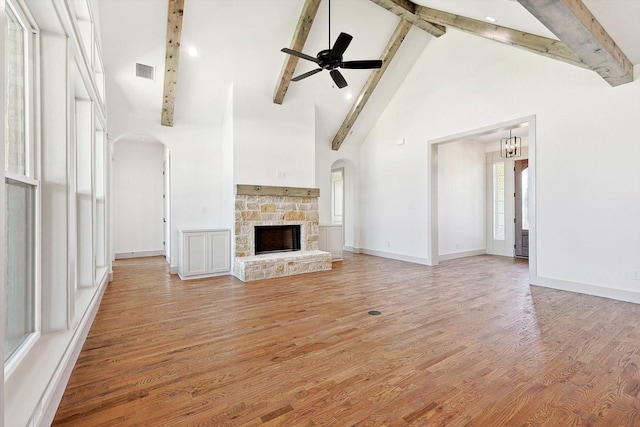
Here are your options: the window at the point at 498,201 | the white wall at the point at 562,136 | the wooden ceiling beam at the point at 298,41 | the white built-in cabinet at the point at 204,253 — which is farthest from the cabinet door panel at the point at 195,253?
the window at the point at 498,201

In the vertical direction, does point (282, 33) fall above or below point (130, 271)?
above

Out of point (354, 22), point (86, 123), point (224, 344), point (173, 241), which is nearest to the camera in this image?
point (224, 344)

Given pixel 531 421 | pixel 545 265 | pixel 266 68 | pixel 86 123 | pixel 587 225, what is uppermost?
pixel 266 68

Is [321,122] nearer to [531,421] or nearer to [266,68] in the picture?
[266,68]

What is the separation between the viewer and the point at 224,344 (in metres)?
2.70

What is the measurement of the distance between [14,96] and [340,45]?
3155 millimetres

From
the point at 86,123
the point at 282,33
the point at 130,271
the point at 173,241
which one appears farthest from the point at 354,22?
the point at 130,271

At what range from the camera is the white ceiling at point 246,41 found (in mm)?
3959

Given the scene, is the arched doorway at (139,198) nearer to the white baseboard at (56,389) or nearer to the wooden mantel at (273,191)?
the wooden mantel at (273,191)

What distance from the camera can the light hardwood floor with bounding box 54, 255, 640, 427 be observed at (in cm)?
180

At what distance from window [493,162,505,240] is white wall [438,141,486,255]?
258 millimetres

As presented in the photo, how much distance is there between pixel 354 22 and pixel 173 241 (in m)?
5.10

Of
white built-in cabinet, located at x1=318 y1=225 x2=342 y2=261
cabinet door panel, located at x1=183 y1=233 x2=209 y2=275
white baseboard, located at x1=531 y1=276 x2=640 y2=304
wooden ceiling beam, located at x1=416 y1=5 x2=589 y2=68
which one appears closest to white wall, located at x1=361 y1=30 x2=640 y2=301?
white baseboard, located at x1=531 y1=276 x2=640 y2=304

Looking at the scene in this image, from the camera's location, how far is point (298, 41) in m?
4.81
